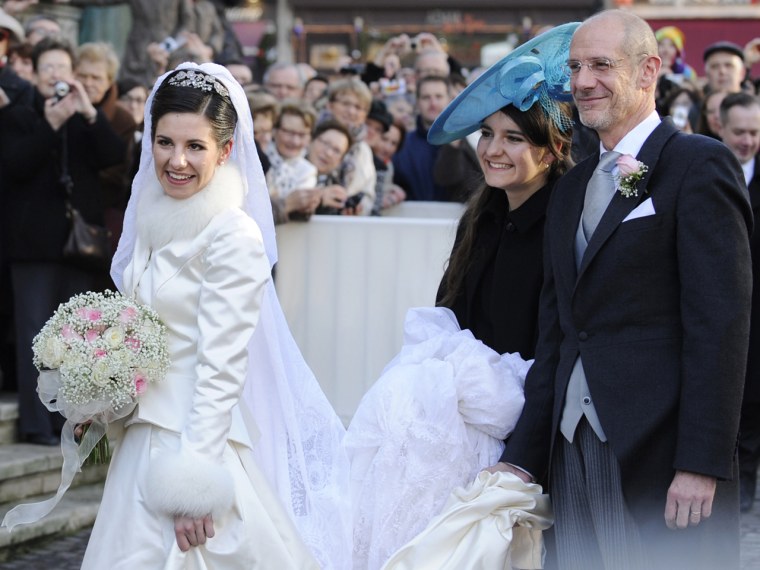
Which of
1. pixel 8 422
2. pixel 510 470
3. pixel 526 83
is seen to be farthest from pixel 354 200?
pixel 510 470

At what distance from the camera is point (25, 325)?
260 inches

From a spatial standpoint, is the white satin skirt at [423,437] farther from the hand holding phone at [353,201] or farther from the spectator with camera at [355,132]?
the spectator with camera at [355,132]

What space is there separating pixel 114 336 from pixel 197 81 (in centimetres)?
81

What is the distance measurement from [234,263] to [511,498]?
1070 mm

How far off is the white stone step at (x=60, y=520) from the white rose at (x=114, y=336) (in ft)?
8.14

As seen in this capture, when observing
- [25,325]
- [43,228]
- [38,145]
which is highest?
[38,145]

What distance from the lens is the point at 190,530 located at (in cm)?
346

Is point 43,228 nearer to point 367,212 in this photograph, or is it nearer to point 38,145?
point 38,145

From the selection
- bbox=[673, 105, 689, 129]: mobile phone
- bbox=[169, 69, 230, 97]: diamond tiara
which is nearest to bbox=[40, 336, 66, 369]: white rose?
bbox=[169, 69, 230, 97]: diamond tiara

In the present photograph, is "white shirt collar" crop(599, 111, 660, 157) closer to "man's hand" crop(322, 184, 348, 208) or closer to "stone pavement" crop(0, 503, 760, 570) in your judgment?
"stone pavement" crop(0, 503, 760, 570)

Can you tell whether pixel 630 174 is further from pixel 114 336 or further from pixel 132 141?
pixel 132 141

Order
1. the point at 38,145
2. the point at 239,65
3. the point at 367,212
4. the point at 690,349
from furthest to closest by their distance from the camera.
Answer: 1. the point at 239,65
2. the point at 367,212
3. the point at 38,145
4. the point at 690,349

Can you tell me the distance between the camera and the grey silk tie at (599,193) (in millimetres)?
3529

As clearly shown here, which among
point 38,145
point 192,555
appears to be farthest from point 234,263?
point 38,145
